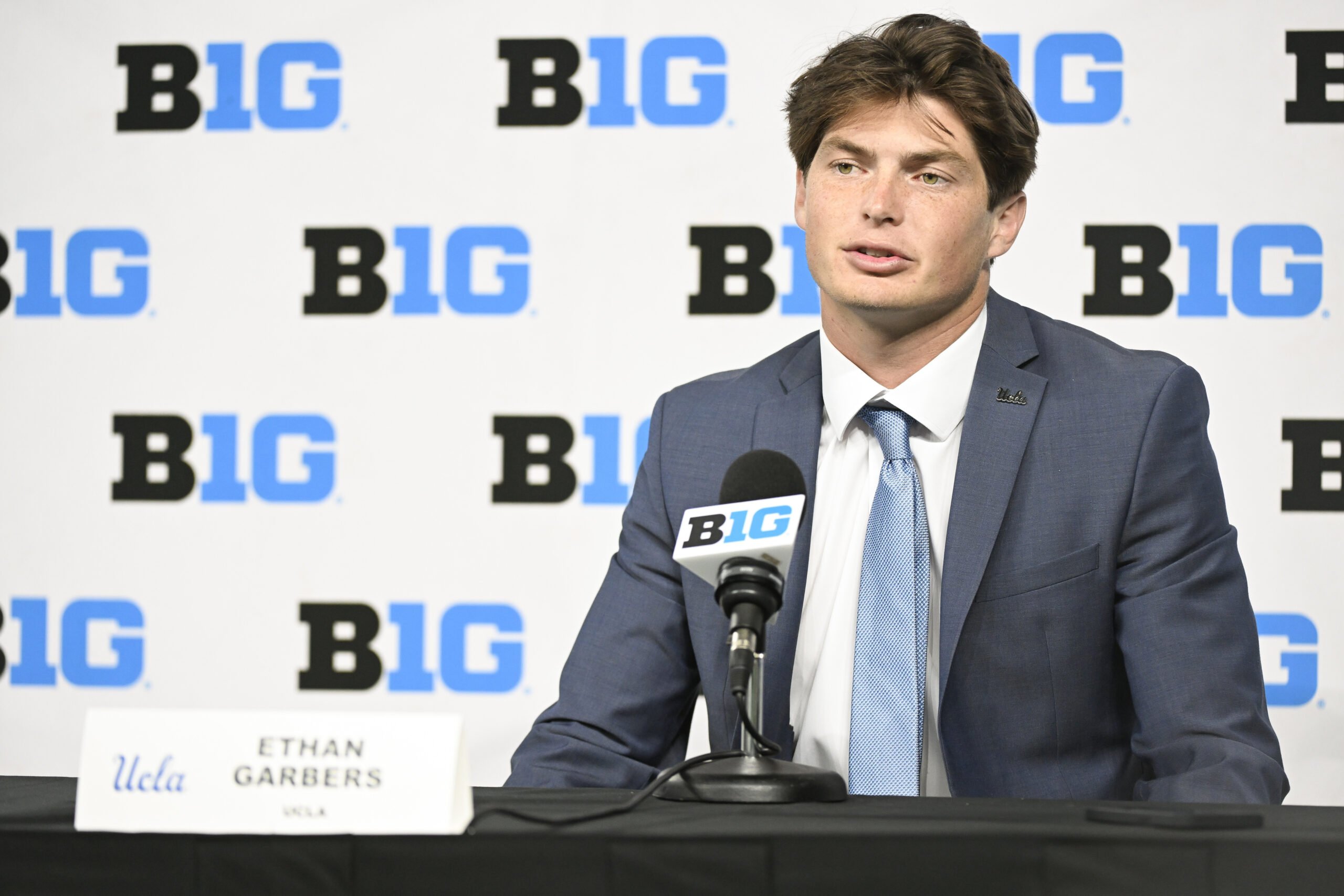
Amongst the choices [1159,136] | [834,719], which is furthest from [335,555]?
[1159,136]

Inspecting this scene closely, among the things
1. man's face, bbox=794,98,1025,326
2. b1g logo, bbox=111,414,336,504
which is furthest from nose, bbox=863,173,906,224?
b1g logo, bbox=111,414,336,504

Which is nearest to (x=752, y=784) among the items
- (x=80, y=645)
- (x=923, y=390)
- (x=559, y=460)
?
(x=923, y=390)

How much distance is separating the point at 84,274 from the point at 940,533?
2.13m

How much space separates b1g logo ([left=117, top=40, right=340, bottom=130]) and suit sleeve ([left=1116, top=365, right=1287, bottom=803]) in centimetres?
196

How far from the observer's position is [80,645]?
272cm

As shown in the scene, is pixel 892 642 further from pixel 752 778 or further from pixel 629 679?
pixel 752 778

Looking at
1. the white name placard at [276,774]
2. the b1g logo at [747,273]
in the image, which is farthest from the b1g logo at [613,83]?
the white name placard at [276,774]

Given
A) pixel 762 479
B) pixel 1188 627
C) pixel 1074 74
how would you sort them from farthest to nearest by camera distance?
pixel 1074 74, pixel 1188 627, pixel 762 479

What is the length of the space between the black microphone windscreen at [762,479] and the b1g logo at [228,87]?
1.92 metres

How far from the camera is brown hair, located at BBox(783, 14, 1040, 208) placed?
1.74 meters

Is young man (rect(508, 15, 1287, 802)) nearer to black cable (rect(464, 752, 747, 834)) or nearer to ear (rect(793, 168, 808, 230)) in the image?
ear (rect(793, 168, 808, 230))

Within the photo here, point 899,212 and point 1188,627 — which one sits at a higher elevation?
point 899,212

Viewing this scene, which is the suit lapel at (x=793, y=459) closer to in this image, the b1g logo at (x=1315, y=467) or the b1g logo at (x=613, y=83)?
the b1g logo at (x=613, y=83)

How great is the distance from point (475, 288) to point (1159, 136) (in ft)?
4.94
